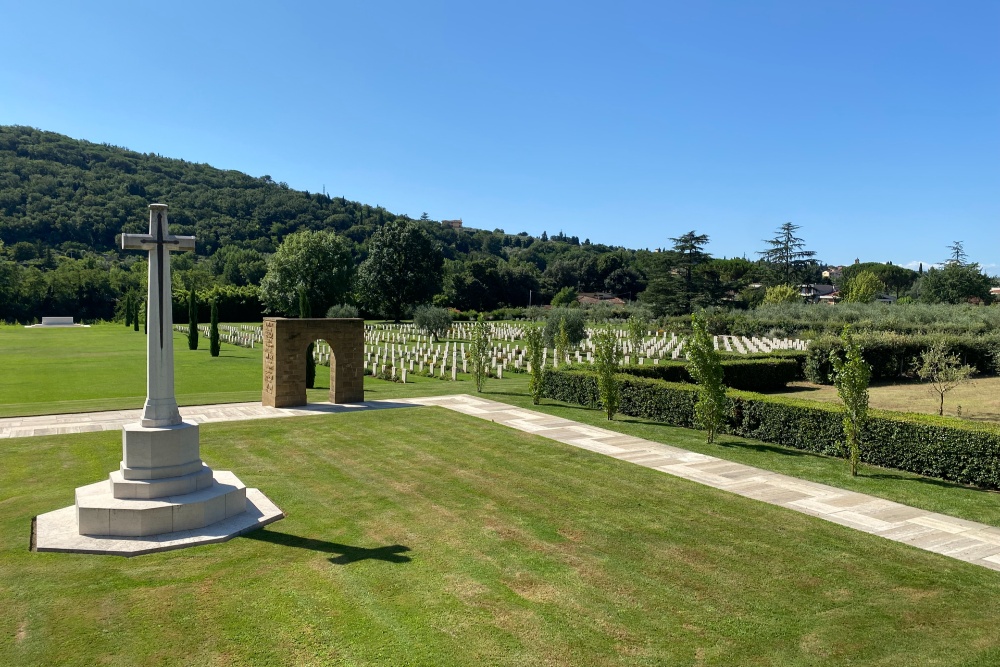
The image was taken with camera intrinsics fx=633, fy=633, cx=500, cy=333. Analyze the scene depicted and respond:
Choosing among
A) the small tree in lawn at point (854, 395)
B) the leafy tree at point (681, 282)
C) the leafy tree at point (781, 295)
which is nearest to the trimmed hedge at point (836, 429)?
the small tree in lawn at point (854, 395)

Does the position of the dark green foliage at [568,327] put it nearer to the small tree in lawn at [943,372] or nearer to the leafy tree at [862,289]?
the small tree in lawn at [943,372]

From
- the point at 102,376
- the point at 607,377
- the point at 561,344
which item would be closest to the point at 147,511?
the point at 607,377

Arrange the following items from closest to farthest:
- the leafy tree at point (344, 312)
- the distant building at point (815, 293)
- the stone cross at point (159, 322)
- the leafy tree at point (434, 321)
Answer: the stone cross at point (159, 322) → the leafy tree at point (434, 321) → the leafy tree at point (344, 312) → the distant building at point (815, 293)

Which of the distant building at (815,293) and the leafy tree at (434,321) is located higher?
the distant building at (815,293)

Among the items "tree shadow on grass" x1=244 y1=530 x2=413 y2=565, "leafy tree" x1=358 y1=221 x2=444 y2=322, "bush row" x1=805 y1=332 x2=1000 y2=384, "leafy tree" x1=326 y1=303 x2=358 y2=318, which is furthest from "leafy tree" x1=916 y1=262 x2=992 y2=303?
"tree shadow on grass" x1=244 y1=530 x2=413 y2=565

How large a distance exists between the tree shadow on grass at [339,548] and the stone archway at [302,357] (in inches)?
378

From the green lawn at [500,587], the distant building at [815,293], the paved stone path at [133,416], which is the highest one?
the distant building at [815,293]

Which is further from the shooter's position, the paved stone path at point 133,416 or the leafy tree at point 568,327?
the leafy tree at point 568,327

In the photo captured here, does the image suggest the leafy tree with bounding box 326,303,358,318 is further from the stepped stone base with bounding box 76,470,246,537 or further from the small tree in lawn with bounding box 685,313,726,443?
the stepped stone base with bounding box 76,470,246,537

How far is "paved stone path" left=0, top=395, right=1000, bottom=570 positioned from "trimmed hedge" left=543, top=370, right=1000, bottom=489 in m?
2.10

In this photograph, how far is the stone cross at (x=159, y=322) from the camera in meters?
8.00

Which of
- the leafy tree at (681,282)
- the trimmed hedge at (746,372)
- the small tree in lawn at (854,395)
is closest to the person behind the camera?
the small tree in lawn at (854,395)

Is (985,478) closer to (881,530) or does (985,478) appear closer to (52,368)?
(881,530)

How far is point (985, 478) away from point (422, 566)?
9.27 m
